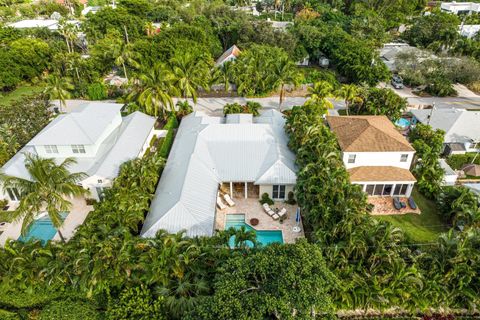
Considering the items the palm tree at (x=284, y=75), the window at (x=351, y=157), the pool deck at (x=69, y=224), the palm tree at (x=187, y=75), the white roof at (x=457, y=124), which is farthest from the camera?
the palm tree at (x=284, y=75)

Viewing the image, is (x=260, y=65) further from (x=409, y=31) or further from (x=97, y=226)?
(x=409, y=31)

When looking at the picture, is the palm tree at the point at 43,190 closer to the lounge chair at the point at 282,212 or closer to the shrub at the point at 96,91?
the lounge chair at the point at 282,212

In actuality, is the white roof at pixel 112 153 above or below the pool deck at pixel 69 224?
above

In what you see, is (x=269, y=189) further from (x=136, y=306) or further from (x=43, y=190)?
(x=43, y=190)

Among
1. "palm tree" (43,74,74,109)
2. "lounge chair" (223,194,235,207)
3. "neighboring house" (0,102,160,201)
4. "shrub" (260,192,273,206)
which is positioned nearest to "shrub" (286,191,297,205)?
"shrub" (260,192,273,206)

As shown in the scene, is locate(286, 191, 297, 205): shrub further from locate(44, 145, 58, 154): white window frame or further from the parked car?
the parked car

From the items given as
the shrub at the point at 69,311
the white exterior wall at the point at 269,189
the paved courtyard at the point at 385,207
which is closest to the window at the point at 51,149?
the shrub at the point at 69,311
